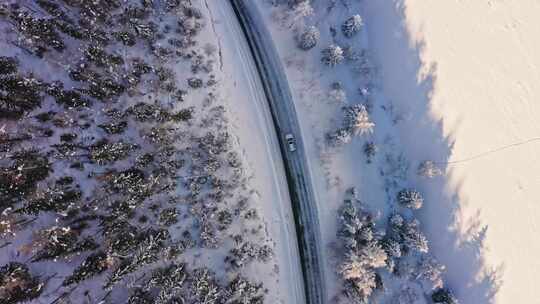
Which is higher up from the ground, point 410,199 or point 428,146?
point 428,146

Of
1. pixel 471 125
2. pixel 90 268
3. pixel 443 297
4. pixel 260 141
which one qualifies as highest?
pixel 471 125

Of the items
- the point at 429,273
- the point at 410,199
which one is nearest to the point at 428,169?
the point at 410,199

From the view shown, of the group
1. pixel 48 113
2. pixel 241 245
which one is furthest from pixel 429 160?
pixel 48 113

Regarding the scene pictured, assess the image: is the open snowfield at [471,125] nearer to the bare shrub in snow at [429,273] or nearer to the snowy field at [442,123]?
the snowy field at [442,123]

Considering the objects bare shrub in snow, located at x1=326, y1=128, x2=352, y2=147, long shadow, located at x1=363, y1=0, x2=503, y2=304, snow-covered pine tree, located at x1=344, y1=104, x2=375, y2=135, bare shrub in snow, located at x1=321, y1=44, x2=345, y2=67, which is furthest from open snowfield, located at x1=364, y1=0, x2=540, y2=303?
bare shrub in snow, located at x1=326, y1=128, x2=352, y2=147

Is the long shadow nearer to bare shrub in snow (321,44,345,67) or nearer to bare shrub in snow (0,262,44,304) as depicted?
bare shrub in snow (321,44,345,67)

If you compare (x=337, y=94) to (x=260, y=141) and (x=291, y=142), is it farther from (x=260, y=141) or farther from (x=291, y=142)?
(x=260, y=141)
